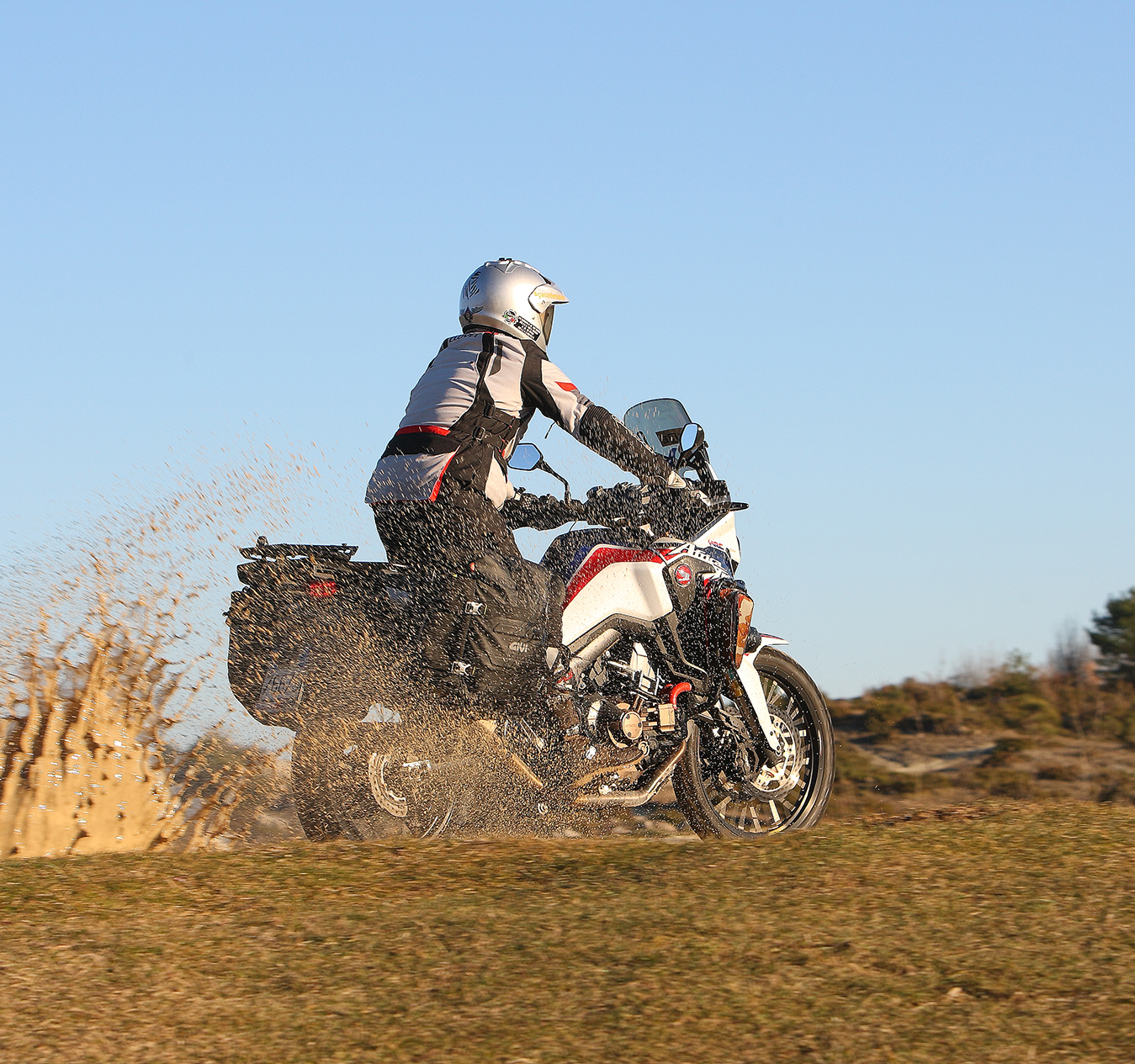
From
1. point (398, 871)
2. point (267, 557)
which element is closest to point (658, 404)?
point (267, 557)

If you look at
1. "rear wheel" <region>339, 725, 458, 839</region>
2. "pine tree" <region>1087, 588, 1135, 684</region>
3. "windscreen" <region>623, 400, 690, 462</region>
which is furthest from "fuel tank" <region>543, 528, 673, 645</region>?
"pine tree" <region>1087, 588, 1135, 684</region>

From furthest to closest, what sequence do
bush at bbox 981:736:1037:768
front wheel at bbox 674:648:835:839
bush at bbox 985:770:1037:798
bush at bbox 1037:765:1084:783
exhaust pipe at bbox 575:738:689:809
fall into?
bush at bbox 981:736:1037:768, bush at bbox 1037:765:1084:783, bush at bbox 985:770:1037:798, front wheel at bbox 674:648:835:839, exhaust pipe at bbox 575:738:689:809

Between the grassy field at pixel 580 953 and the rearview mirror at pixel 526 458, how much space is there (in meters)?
2.09

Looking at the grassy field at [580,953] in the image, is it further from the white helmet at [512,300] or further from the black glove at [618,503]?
the white helmet at [512,300]

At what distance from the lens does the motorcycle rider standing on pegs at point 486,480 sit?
5961 millimetres

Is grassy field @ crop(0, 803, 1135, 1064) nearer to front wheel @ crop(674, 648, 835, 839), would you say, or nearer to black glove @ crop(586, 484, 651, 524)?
front wheel @ crop(674, 648, 835, 839)

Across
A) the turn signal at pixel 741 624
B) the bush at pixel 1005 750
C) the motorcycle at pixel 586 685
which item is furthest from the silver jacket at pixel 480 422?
the bush at pixel 1005 750

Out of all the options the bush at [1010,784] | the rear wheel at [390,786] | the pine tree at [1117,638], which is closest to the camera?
the rear wheel at [390,786]

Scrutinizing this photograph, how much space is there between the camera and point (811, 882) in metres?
4.70

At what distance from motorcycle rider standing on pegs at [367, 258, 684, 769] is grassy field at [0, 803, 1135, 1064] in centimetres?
97

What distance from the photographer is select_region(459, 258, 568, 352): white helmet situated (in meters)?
6.61

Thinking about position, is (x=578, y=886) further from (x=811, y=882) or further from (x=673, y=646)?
(x=673, y=646)

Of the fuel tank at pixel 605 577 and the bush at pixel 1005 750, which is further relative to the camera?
the bush at pixel 1005 750

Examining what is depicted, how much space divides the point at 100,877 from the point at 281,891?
0.66 m
